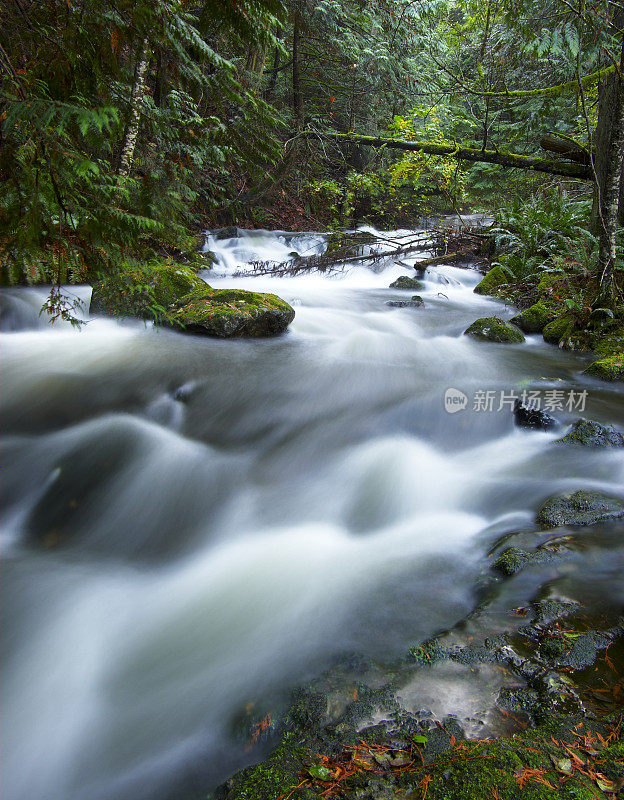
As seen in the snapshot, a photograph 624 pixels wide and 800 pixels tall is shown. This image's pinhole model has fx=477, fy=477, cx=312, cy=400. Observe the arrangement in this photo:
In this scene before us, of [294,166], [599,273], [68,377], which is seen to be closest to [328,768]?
[68,377]

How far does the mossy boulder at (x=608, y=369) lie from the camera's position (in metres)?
5.28

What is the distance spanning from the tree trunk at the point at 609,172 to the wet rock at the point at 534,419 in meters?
2.49

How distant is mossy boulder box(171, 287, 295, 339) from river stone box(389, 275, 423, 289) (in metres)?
4.23

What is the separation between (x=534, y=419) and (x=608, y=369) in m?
1.56

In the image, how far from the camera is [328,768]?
1.52m

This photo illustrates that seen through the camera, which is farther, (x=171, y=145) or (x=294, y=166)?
(x=294, y=166)

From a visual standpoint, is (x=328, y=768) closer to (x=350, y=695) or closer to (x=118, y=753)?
(x=350, y=695)

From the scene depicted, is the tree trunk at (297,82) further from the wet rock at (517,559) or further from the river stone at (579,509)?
the wet rock at (517,559)

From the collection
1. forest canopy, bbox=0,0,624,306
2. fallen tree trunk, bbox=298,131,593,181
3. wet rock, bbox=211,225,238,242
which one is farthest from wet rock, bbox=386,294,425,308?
wet rock, bbox=211,225,238,242

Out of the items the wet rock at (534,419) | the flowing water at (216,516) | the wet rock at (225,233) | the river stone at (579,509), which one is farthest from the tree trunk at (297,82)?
the river stone at (579,509)

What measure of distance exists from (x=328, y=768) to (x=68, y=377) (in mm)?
4530

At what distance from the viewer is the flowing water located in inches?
85.9

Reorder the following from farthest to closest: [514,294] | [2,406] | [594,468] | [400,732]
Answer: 1. [514,294]
2. [2,406]
3. [594,468]
4. [400,732]

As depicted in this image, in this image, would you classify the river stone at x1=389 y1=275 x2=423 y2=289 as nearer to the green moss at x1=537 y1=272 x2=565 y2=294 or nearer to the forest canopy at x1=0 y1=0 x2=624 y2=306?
the forest canopy at x1=0 y1=0 x2=624 y2=306
